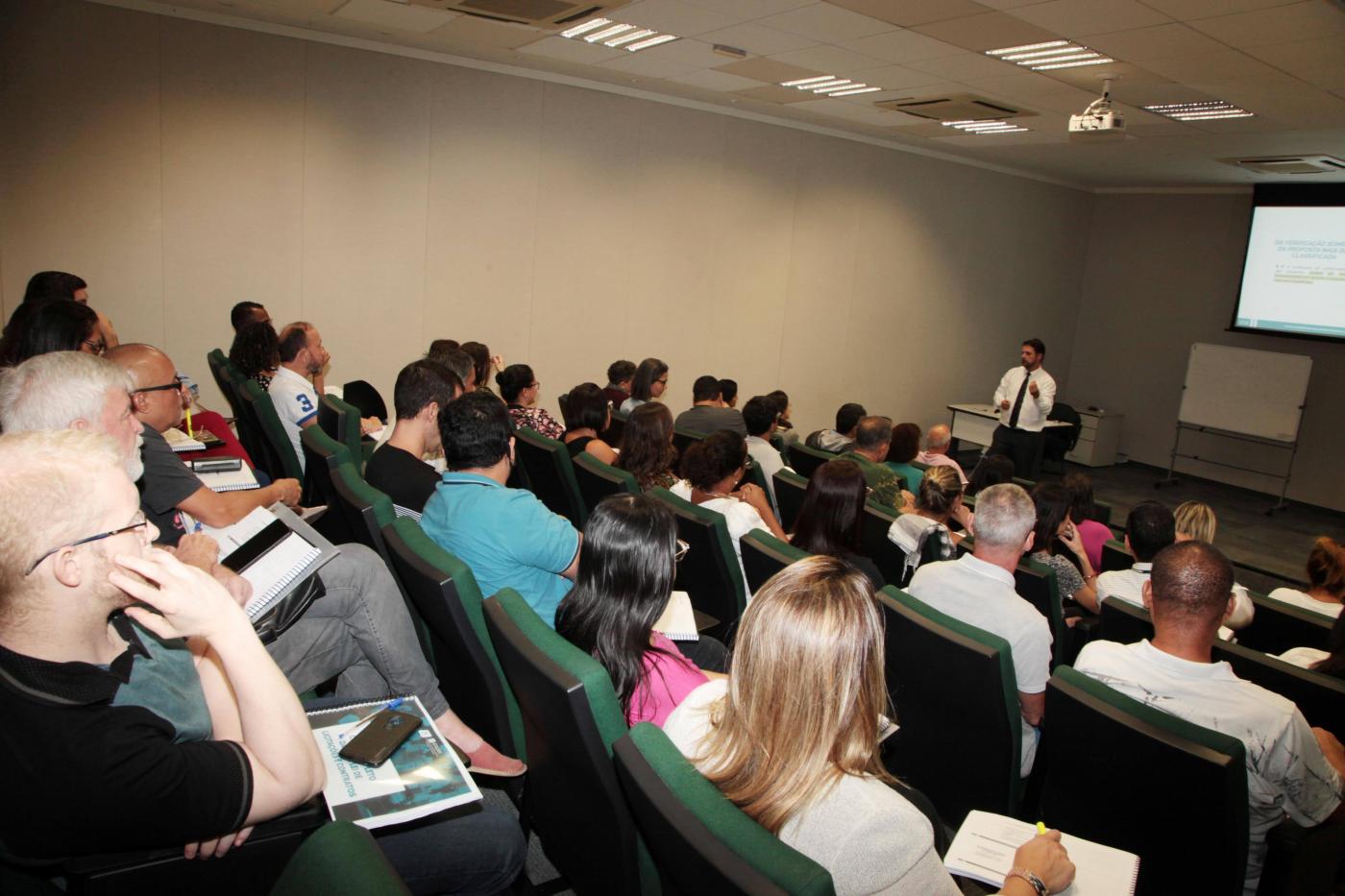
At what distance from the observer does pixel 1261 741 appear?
6.73ft

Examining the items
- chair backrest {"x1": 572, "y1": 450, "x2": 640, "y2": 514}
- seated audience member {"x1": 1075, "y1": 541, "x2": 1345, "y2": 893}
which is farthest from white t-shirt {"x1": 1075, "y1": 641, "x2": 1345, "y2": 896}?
chair backrest {"x1": 572, "y1": 450, "x2": 640, "y2": 514}

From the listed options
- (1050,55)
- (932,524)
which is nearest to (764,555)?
(932,524)

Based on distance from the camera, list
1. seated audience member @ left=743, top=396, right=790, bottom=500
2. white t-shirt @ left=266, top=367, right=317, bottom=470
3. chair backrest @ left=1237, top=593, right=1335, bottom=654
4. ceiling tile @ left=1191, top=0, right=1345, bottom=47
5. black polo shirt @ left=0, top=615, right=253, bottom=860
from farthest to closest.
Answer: seated audience member @ left=743, top=396, right=790, bottom=500 < white t-shirt @ left=266, top=367, right=317, bottom=470 < ceiling tile @ left=1191, top=0, right=1345, bottom=47 < chair backrest @ left=1237, top=593, right=1335, bottom=654 < black polo shirt @ left=0, top=615, right=253, bottom=860

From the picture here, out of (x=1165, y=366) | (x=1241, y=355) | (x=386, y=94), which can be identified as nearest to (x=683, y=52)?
(x=386, y=94)

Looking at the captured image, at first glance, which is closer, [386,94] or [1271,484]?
[386,94]

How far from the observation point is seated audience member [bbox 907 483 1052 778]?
250 cm

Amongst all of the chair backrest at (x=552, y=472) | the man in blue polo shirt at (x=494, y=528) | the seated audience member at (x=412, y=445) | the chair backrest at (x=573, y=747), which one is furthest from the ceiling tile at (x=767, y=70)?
the chair backrest at (x=573, y=747)

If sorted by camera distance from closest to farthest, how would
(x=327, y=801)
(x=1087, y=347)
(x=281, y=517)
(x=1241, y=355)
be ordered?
(x=327, y=801)
(x=281, y=517)
(x=1241, y=355)
(x=1087, y=347)

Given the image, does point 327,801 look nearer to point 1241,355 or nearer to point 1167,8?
point 1167,8

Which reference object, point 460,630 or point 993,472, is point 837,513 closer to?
point 460,630

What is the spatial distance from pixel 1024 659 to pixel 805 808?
1.49 metres

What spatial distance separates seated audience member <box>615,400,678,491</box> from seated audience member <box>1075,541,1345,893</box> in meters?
2.20

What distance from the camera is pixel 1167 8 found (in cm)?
407

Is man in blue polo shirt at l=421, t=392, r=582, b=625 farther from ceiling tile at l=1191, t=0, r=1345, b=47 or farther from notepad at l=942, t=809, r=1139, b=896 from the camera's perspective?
ceiling tile at l=1191, t=0, r=1345, b=47
